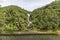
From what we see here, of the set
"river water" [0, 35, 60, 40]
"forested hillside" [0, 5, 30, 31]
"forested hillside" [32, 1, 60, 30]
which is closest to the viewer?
"river water" [0, 35, 60, 40]

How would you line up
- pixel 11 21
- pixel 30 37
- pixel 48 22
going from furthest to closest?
pixel 11 21 < pixel 48 22 < pixel 30 37

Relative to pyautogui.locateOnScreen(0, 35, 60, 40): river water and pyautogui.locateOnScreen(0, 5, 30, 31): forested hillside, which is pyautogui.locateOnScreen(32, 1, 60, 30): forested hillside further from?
pyautogui.locateOnScreen(0, 35, 60, 40): river water

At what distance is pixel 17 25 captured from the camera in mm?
23469

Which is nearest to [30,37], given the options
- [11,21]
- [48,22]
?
[48,22]

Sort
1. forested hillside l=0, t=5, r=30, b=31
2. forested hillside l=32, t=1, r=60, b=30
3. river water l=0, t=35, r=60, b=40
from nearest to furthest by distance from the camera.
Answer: river water l=0, t=35, r=60, b=40 → forested hillside l=32, t=1, r=60, b=30 → forested hillside l=0, t=5, r=30, b=31

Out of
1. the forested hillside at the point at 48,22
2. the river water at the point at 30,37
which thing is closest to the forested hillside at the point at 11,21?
the forested hillside at the point at 48,22

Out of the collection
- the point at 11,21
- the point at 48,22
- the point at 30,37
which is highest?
the point at 11,21

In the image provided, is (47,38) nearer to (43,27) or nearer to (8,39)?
(8,39)

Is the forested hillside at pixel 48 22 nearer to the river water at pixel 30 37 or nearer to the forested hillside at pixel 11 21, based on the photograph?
the forested hillside at pixel 11 21

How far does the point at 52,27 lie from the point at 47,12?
5.12m

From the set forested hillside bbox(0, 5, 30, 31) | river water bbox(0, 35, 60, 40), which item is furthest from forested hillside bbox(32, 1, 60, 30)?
river water bbox(0, 35, 60, 40)

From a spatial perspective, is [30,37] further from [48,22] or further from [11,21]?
[11,21]

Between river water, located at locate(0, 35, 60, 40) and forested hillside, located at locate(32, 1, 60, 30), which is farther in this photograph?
forested hillside, located at locate(32, 1, 60, 30)

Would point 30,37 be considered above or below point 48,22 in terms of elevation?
below
